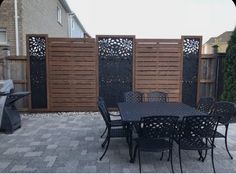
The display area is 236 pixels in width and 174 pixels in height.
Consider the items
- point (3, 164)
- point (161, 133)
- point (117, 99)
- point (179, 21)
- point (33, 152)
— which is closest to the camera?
point (161, 133)

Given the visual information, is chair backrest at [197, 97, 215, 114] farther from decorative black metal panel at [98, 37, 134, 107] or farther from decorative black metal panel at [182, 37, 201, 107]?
decorative black metal panel at [98, 37, 134, 107]

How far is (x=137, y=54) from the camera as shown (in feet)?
21.6

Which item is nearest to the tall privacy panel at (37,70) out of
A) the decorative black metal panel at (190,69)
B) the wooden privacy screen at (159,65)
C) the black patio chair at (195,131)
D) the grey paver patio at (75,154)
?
the grey paver patio at (75,154)

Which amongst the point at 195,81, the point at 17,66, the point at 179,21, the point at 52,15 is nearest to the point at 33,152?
the point at 17,66

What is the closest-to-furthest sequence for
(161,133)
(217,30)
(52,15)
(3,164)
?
(161,133) → (3,164) → (52,15) → (217,30)

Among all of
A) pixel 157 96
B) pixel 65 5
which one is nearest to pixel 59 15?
pixel 65 5

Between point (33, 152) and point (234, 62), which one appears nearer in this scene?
point (33, 152)

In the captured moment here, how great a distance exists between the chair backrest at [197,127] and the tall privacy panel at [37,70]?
445cm

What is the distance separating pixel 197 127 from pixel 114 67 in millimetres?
3883

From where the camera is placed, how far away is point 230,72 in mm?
6320

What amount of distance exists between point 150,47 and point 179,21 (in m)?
7.48

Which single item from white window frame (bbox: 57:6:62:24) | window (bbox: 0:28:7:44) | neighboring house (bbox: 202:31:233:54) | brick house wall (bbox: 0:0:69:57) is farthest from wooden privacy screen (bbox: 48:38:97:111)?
white window frame (bbox: 57:6:62:24)

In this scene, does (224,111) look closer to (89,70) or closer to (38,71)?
(89,70)

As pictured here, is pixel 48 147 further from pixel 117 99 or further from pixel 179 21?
pixel 179 21
